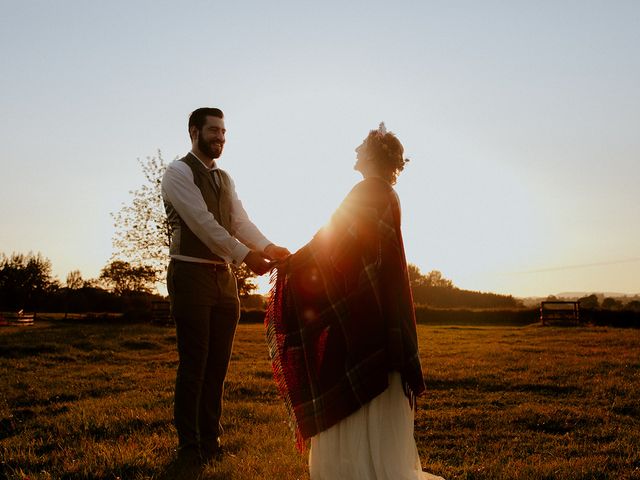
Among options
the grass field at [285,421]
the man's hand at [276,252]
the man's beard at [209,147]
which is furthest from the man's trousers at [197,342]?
the man's beard at [209,147]

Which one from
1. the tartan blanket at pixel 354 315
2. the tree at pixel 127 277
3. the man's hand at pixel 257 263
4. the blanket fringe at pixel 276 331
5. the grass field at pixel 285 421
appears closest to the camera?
the tartan blanket at pixel 354 315

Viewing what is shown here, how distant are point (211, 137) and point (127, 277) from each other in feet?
140

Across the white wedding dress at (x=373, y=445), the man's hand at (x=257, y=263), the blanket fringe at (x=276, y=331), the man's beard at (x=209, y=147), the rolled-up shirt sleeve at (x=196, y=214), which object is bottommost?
the white wedding dress at (x=373, y=445)

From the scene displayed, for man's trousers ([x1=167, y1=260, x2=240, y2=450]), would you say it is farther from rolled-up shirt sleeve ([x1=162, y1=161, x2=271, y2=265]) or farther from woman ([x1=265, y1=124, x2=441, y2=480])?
woman ([x1=265, y1=124, x2=441, y2=480])

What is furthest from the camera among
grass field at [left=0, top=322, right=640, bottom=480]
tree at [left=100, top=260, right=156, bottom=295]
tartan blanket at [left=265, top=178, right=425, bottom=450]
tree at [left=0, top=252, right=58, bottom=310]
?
tree at [left=0, top=252, right=58, bottom=310]

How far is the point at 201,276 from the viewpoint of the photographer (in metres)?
4.88

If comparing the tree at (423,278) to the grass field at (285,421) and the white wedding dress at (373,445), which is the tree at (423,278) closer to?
the grass field at (285,421)

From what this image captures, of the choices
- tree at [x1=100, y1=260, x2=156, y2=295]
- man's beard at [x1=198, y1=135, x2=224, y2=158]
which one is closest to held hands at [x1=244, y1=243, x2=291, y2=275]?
man's beard at [x1=198, y1=135, x2=224, y2=158]

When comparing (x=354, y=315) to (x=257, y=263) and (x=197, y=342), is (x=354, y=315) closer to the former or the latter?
(x=257, y=263)

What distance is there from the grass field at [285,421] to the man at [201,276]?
40cm

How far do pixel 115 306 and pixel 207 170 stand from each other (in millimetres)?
49184

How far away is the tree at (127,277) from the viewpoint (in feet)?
119

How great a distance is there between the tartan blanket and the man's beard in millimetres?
1288

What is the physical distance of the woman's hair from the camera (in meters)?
4.26
